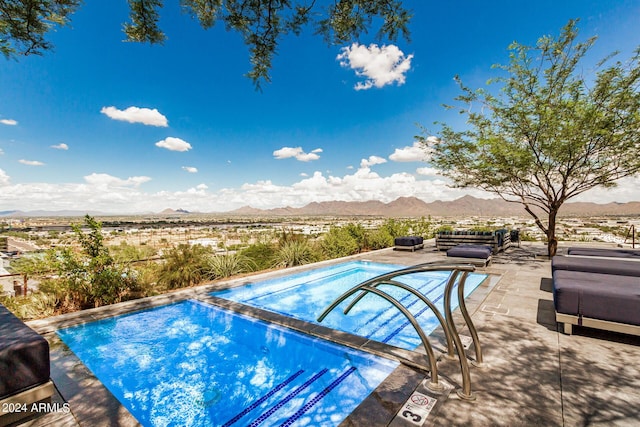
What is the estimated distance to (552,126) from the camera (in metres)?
7.84

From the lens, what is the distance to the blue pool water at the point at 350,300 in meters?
4.38

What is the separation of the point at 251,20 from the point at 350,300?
17.7ft

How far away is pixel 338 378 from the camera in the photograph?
2936 millimetres

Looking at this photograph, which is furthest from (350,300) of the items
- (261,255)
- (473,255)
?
(261,255)

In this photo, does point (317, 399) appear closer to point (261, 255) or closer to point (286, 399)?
point (286, 399)

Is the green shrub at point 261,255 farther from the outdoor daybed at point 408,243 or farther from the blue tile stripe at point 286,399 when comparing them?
the blue tile stripe at point 286,399

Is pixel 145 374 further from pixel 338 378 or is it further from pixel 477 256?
pixel 477 256

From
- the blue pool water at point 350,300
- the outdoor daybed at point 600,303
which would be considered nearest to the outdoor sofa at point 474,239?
the blue pool water at point 350,300

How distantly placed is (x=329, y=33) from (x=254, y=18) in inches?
40.4

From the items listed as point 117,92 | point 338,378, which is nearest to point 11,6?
point 338,378

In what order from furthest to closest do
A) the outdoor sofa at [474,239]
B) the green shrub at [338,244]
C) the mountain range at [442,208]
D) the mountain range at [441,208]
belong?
1. the mountain range at [442,208]
2. the mountain range at [441,208]
3. the green shrub at [338,244]
4. the outdoor sofa at [474,239]

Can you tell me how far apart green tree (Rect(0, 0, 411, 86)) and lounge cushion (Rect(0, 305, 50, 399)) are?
3.14m

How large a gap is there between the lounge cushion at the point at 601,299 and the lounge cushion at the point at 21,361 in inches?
212

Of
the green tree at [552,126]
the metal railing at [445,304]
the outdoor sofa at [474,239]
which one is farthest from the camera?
the outdoor sofa at [474,239]
